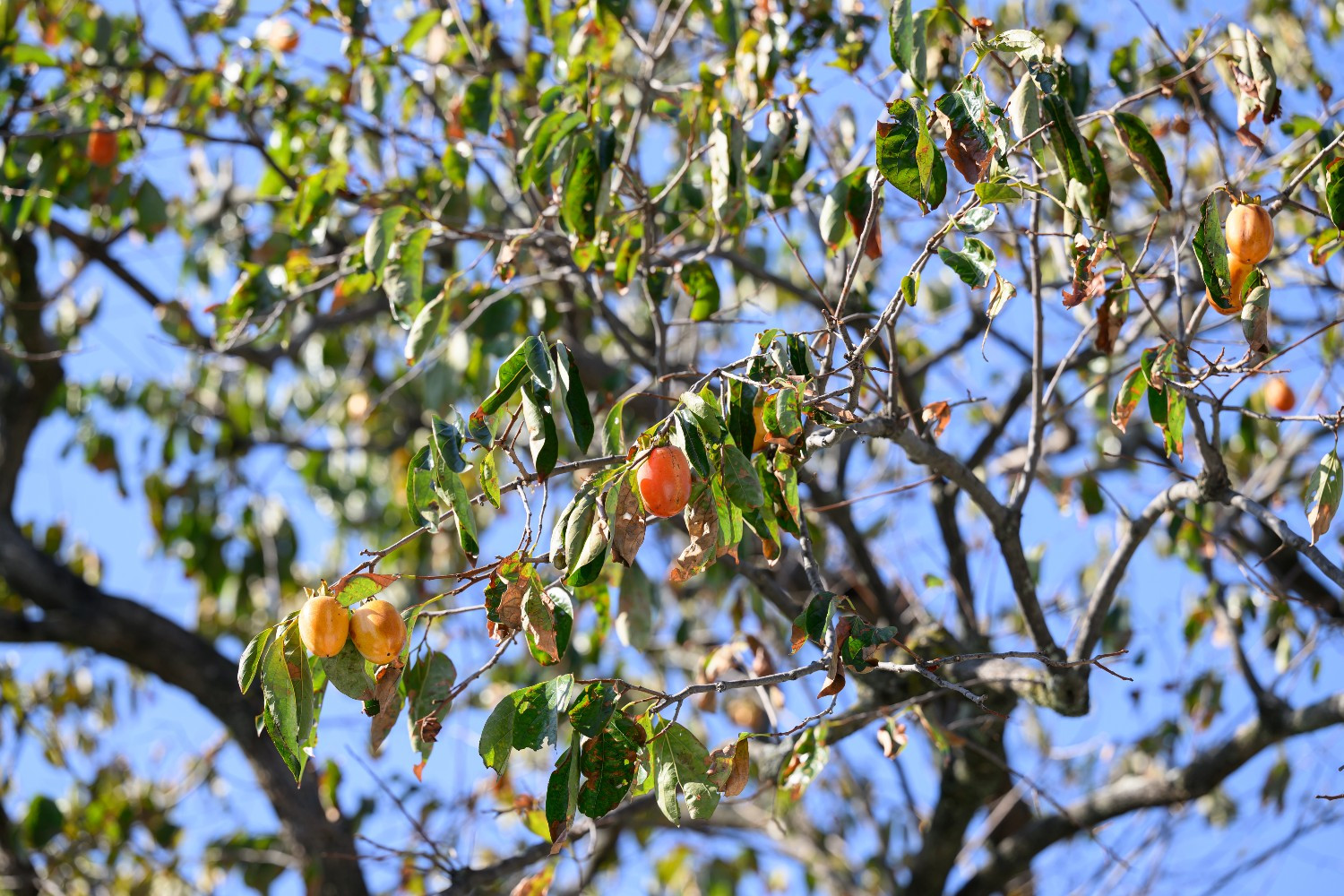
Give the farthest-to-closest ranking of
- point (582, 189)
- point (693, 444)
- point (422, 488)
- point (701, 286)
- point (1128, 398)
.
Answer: point (701, 286) → point (582, 189) → point (1128, 398) → point (422, 488) → point (693, 444)

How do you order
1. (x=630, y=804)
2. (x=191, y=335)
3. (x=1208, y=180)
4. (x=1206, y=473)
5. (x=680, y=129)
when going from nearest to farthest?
(x=1206, y=473)
(x=630, y=804)
(x=680, y=129)
(x=191, y=335)
(x=1208, y=180)

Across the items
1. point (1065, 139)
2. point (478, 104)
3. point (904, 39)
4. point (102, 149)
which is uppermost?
point (102, 149)

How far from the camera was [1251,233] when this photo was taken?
1428 millimetres

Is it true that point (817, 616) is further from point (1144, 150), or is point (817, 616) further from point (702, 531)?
point (1144, 150)

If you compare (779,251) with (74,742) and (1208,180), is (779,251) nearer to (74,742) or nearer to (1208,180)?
(1208,180)

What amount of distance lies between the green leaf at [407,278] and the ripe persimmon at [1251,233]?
124 centimetres

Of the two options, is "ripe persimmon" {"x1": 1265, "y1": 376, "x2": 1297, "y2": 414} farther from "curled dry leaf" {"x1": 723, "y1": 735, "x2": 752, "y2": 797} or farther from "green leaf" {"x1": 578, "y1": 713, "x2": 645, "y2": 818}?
"green leaf" {"x1": 578, "y1": 713, "x2": 645, "y2": 818}

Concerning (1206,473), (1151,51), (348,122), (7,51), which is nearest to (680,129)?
(348,122)

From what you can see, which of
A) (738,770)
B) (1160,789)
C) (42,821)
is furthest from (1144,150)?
(42,821)

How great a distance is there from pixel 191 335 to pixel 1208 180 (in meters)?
2.99

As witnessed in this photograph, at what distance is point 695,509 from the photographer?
132cm

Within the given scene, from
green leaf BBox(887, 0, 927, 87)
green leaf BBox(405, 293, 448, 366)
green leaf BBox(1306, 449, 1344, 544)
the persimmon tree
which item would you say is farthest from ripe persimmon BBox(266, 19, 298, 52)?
green leaf BBox(1306, 449, 1344, 544)

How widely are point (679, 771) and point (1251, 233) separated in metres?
0.89

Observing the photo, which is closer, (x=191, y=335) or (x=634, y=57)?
(x=191, y=335)
